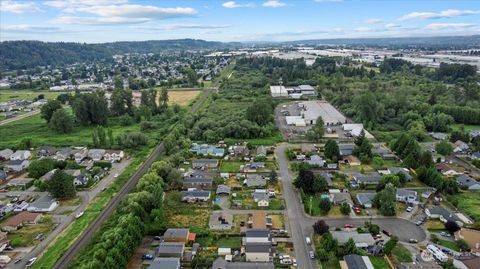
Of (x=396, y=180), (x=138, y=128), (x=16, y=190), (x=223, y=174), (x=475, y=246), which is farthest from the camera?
(x=138, y=128)

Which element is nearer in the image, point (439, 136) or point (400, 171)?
point (400, 171)

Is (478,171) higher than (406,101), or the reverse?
(406,101)

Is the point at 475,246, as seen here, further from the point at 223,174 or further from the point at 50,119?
the point at 50,119

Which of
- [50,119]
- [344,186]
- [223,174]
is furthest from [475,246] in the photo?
[50,119]

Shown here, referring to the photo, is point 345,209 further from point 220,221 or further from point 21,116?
point 21,116

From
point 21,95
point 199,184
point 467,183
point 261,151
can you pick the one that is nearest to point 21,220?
point 199,184

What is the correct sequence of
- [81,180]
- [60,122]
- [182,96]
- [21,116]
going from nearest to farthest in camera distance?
[81,180] < [60,122] < [21,116] < [182,96]
